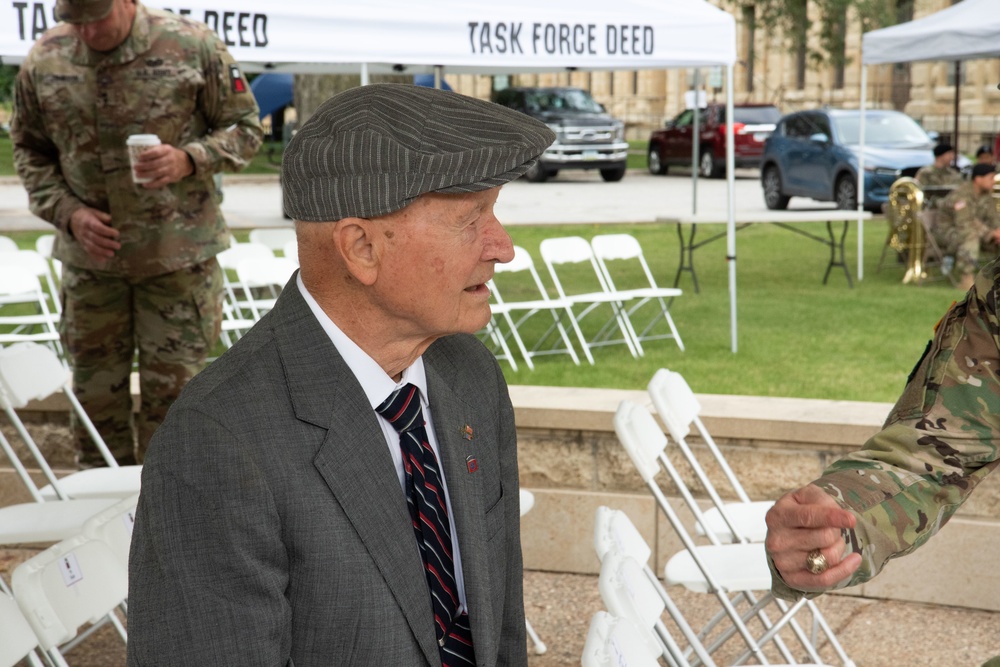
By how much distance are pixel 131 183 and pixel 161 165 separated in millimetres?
356

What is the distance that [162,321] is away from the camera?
493 centimetres

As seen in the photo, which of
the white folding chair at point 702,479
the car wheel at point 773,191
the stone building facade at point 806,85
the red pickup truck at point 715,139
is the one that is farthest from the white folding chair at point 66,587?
the red pickup truck at point 715,139

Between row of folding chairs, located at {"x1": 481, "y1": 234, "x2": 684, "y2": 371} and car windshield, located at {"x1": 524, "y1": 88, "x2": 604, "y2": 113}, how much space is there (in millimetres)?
15588

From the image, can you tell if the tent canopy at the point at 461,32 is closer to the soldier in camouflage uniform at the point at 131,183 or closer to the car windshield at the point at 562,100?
the soldier in camouflage uniform at the point at 131,183

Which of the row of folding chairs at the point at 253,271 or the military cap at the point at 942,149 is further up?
the military cap at the point at 942,149

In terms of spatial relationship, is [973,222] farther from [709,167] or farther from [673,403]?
[709,167]

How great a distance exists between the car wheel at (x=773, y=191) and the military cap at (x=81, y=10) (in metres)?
16.6

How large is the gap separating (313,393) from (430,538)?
309mm

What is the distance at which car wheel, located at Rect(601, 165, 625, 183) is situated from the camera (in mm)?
27875

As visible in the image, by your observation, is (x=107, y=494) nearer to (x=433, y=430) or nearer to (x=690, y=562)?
(x=690, y=562)

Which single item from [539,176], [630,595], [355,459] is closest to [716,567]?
[630,595]

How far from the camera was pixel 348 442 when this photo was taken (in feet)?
6.38

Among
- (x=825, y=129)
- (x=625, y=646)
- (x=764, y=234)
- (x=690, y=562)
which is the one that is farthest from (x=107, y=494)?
(x=825, y=129)

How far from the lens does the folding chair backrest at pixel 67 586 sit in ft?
8.57
